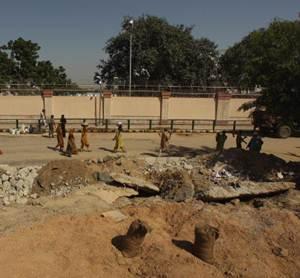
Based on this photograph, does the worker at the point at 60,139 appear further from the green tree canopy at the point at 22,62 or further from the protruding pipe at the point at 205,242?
the green tree canopy at the point at 22,62

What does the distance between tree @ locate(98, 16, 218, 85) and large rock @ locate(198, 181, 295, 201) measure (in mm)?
26533

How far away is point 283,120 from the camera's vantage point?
15430 millimetres

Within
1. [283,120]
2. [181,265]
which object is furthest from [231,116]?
[181,265]

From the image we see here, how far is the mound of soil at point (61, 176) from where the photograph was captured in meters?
12.8

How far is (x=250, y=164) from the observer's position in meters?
15.4

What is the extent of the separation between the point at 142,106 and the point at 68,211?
58.8 ft

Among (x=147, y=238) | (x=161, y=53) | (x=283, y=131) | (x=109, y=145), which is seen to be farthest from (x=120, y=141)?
(x=161, y=53)

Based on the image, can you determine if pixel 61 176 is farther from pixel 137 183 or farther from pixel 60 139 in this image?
pixel 60 139

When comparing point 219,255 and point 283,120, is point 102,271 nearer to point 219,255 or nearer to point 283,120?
point 219,255

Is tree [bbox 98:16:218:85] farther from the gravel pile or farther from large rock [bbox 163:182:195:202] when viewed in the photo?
large rock [bbox 163:182:195:202]

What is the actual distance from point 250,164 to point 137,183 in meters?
4.58

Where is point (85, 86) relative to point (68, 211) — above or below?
above

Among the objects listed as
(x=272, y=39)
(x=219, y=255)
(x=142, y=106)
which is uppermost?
(x=272, y=39)

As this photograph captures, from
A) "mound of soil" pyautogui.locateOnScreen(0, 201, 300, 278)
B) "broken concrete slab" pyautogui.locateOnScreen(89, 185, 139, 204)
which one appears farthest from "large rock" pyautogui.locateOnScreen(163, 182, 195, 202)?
"broken concrete slab" pyautogui.locateOnScreen(89, 185, 139, 204)
